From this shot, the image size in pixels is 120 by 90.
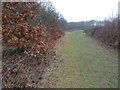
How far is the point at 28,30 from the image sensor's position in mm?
10406

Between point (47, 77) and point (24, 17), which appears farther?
point (47, 77)

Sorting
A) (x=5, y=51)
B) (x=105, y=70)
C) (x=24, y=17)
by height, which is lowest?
(x=105, y=70)

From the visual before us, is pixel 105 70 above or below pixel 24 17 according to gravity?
below

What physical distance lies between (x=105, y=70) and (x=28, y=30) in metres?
5.47

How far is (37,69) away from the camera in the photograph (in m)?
12.8

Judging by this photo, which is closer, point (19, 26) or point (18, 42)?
point (19, 26)

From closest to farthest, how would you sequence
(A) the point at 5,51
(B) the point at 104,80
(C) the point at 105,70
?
(A) the point at 5,51 → (B) the point at 104,80 → (C) the point at 105,70

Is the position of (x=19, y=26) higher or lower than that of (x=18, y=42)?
higher

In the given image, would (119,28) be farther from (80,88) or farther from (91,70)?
(80,88)

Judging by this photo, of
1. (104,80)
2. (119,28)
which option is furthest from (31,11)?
(119,28)

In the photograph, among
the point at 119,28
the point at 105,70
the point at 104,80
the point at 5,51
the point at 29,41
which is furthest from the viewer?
the point at 119,28

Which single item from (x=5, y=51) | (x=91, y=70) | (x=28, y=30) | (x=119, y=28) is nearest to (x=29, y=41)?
(x=28, y=30)

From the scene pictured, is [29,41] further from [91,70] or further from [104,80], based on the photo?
[91,70]

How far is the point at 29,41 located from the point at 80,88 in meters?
2.42
